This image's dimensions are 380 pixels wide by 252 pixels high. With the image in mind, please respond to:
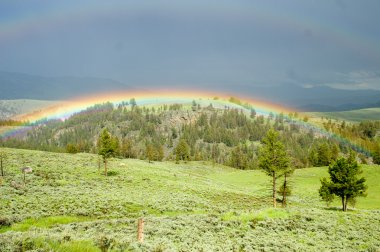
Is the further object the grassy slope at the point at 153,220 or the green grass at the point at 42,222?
the green grass at the point at 42,222

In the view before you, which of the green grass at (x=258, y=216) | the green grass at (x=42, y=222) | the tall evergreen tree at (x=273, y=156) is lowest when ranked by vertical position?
the green grass at (x=42, y=222)

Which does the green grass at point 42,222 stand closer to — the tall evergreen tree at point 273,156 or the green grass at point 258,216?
the green grass at point 258,216

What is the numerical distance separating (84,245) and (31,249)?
2027 mm

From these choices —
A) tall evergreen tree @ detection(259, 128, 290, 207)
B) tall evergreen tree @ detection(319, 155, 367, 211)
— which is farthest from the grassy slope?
tall evergreen tree @ detection(319, 155, 367, 211)

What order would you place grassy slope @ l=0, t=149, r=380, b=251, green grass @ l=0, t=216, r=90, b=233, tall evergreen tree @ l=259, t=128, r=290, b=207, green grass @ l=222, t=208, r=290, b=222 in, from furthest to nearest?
tall evergreen tree @ l=259, t=128, r=290, b=207
green grass @ l=222, t=208, r=290, b=222
green grass @ l=0, t=216, r=90, b=233
grassy slope @ l=0, t=149, r=380, b=251

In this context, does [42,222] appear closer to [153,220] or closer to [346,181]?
[153,220]

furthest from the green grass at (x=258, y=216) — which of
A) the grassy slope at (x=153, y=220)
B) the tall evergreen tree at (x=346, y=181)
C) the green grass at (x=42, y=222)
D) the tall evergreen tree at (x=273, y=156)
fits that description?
the tall evergreen tree at (x=346, y=181)

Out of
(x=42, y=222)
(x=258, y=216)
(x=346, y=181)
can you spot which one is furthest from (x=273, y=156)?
(x=42, y=222)

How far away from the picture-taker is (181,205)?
45750 millimetres

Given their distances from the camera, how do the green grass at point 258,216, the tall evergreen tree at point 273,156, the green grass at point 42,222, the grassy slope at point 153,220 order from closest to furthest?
the grassy slope at point 153,220
the green grass at point 42,222
the green grass at point 258,216
the tall evergreen tree at point 273,156

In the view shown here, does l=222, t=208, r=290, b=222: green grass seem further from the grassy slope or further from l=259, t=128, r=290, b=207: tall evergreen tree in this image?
l=259, t=128, r=290, b=207: tall evergreen tree

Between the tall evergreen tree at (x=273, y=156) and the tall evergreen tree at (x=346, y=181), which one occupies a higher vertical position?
the tall evergreen tree at (x=273, y=156)

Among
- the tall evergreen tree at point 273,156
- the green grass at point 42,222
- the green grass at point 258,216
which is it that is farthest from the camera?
the tall evergreen tree at point 273,156

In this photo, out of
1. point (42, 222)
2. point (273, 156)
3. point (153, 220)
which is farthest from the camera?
point (273, 156)
